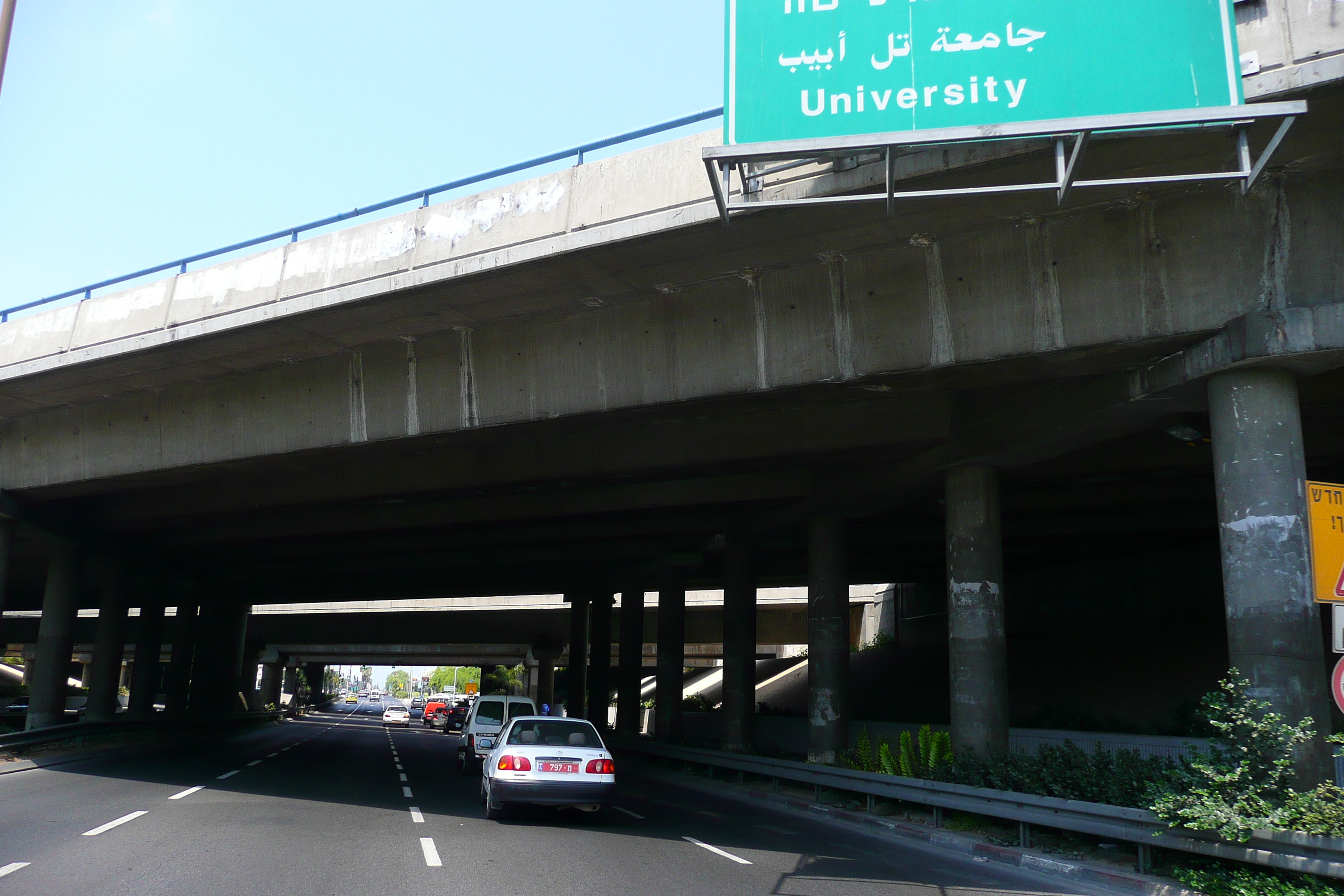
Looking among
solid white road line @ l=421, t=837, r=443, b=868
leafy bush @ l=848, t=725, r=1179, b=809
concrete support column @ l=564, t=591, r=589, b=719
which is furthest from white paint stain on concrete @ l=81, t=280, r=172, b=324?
concrete support column @ l=564, t=591, r=589, b=719

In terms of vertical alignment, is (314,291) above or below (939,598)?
above

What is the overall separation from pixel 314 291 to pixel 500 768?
8.34 meters

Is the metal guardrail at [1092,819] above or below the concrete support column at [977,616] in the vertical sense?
below

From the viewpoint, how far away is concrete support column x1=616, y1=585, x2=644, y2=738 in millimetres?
42094

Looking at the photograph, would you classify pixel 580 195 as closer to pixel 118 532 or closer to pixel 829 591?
pixel 829 591

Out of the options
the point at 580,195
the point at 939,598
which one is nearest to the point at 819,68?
the point at 580,195

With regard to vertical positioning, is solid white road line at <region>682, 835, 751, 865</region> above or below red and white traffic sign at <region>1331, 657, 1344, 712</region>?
below

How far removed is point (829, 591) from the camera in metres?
24.8

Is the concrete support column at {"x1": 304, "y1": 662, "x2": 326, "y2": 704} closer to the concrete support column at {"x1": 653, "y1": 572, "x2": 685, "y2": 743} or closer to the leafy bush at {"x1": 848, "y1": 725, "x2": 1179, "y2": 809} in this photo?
the concrete support column at {"x1": 653, "y1": 572, "x2": 685, "y2": 743}

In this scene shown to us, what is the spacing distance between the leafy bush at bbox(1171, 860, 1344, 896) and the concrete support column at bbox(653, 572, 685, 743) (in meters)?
26.7

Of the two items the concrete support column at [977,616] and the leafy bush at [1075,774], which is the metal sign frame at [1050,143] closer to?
the leafy bush at [1075,774]

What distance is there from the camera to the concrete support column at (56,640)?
29359mm

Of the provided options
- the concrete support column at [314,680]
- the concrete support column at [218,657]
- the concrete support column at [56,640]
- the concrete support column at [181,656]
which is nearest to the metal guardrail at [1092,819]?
the concrete support column at [56,640]

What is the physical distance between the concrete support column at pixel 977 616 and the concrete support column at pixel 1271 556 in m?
5.93
